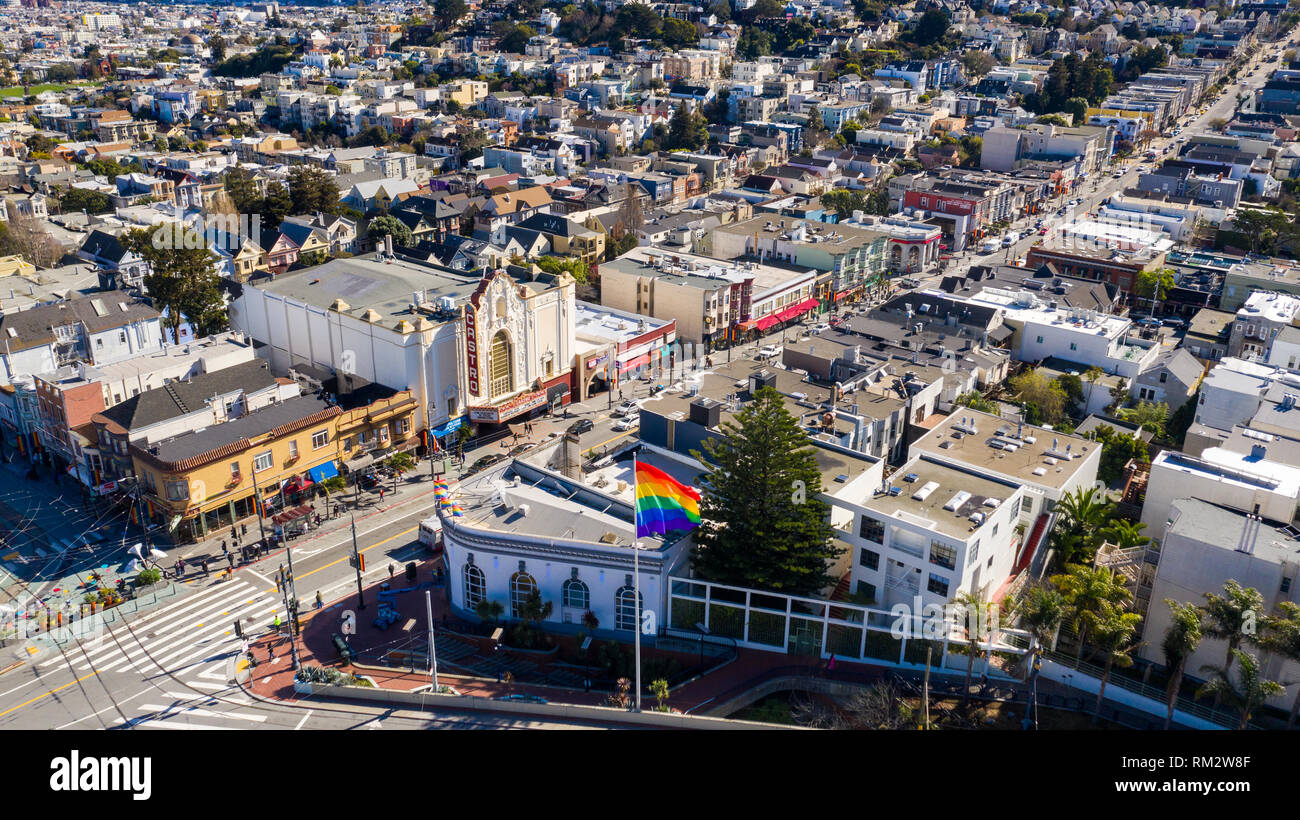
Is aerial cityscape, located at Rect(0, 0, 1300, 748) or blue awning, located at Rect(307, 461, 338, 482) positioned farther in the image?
blue awning, located at Rect(307, 461, 338, 482)

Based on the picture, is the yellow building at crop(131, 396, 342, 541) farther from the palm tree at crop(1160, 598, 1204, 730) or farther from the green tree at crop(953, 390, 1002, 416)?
the palm tree at crop(1160, 598, 1204, 730)

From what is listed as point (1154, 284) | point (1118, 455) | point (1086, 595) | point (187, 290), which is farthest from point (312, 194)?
point (1086, 595)

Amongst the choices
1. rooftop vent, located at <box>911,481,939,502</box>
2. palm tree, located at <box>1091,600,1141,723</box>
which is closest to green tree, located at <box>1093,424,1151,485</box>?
rooftop vent, located at <box>911,481,939,502</box>

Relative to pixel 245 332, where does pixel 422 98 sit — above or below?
above

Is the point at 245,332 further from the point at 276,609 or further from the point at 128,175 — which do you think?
the point at 128,175

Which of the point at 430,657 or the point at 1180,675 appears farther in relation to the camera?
the point at 430,657

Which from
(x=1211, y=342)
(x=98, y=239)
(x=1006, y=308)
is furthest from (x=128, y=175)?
(x=1211, y=342)

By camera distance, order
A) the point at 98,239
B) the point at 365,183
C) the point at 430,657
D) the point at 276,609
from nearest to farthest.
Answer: the point at 430,657 → the point at 276,609 → the point at 98,239 → the point at 365,183

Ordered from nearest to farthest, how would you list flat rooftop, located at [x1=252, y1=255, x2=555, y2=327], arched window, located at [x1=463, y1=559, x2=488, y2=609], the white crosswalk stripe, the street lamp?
the street lamp
the white crosswalk stripe
arched window, located at [x1=463, y1=559, x2=488, y2=609]
flat rooftop, located at [x1=252, y1=255, x2=555, y2=327]
